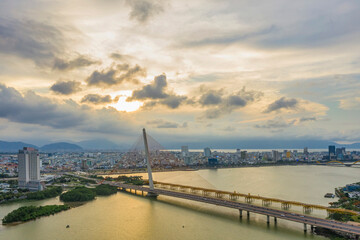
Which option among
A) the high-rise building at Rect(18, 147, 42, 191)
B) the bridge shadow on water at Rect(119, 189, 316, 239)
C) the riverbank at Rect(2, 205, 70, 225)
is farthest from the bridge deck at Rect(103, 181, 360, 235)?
the high-rise building at Rect(18, 147, 42, 191)

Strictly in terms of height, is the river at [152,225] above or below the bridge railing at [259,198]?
below

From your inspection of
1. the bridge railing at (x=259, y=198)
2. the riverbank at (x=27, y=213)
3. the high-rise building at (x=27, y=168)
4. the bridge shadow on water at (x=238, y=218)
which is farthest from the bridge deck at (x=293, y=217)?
the high-rise building at (x=27, y=168)

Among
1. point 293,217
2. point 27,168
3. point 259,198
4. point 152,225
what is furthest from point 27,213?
point 27,168

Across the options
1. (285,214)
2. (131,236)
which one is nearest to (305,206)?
(285,214)

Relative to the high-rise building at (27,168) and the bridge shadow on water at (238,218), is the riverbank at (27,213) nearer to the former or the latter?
the bridge shadow on water at (238,218)

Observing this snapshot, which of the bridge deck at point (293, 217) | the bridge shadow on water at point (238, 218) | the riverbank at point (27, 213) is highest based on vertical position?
the bridge deck at point (293, 217)

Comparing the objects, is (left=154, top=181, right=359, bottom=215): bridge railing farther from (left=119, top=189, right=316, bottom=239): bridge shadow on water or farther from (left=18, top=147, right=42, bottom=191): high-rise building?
(left=18, top=147, right=42, bottom=191): high-rise building

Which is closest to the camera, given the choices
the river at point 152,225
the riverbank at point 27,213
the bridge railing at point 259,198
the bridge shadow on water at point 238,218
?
the river at point 152,225

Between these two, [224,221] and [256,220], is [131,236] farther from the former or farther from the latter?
[256,220]
